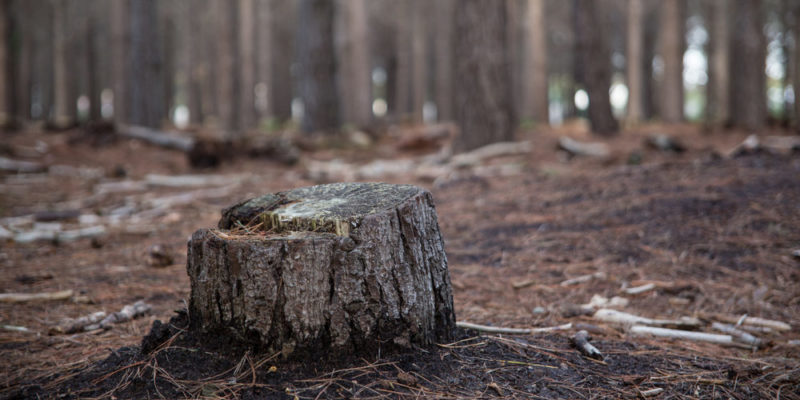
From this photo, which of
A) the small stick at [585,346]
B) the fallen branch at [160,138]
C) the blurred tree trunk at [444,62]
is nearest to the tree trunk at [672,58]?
the blurred tree trunk at [444,62]

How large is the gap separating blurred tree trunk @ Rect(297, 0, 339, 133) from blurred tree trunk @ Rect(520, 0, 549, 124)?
508 cm

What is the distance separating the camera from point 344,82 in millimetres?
15406

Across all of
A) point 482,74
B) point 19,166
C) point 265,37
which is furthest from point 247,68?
point 482,74

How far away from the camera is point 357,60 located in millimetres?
13914

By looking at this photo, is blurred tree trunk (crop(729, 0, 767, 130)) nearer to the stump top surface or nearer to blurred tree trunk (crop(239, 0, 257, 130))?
the stump top surface

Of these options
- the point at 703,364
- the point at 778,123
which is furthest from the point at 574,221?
the point at 778,123

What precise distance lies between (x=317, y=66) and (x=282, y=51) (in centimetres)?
1169

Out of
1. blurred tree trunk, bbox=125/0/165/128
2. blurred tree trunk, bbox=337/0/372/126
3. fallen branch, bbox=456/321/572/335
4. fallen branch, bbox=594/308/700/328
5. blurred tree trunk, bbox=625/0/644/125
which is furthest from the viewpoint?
blurred tree trunk, bbox=625/0/644/125

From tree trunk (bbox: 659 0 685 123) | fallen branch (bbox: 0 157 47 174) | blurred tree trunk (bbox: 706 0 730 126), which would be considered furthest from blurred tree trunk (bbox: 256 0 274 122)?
blurred tree trunk (bbox: 706 0 730 126)

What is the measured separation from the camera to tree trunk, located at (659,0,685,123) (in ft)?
40.6

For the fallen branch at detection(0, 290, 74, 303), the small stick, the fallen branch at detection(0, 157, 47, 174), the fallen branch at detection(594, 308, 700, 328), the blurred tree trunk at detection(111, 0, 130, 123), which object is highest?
the blurred tree trunk at detection(111, 0, 130, 123)

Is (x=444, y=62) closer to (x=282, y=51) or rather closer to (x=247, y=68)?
(x=247, y=68)

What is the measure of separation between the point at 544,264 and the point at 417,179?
3.12 meters

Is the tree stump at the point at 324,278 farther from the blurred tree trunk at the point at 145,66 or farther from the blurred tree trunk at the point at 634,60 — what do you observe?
the blurred tree trunk at the point at 634,60
